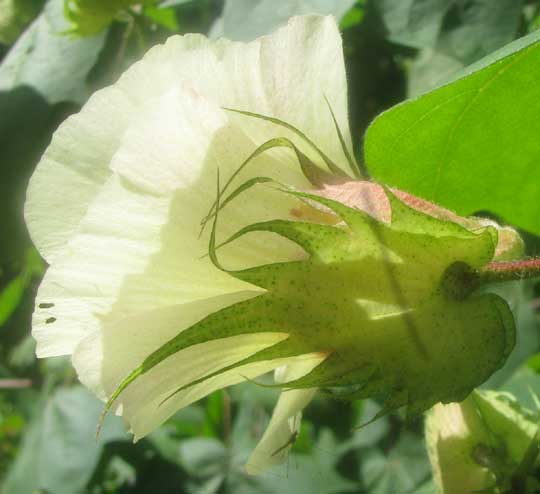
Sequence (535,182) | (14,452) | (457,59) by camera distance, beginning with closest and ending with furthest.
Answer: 1. (535,182)
2. (457,59)
3. (14,452)

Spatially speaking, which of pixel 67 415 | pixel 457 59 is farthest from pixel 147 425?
pixel 67 415

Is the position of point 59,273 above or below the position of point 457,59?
above

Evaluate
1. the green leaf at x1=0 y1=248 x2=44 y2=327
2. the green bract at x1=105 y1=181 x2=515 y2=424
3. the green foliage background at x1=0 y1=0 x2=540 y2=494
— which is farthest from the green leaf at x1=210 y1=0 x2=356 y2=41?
the green leaf at x1=0 y1=248 x2=44 y2=327

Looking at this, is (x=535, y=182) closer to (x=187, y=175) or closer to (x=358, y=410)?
(x=187, y=175)

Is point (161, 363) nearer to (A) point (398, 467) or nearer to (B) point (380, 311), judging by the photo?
(B) point (380, 311)

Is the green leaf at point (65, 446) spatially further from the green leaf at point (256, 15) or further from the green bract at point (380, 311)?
the green bract at point (380, 311)

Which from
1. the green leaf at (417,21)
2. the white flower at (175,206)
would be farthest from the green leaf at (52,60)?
the white flower at (175,206)
